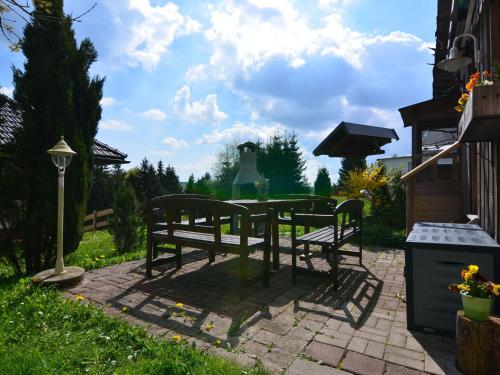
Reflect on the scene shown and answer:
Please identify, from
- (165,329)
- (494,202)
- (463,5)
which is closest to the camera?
(165,329)

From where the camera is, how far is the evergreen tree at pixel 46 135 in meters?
4.39

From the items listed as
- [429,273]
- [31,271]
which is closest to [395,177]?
[429,273]

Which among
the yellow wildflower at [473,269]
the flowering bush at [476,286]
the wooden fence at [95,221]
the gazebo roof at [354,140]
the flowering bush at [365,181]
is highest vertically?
the gazebo roof at [354,140]

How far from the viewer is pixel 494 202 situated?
2.77 m

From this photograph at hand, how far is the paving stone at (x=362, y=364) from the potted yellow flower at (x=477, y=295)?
615 mm

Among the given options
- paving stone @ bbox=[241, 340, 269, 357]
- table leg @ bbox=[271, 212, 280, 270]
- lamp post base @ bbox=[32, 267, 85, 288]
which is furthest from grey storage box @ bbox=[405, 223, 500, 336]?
lamp post base @ bbox=[32, 267, 85, 288]

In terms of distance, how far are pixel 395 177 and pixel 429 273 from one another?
6975mm

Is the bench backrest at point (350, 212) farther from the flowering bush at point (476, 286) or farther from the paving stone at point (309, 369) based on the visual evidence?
the paving stone at point (309, 369)

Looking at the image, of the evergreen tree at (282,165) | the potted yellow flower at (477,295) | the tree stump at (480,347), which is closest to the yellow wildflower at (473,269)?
the potted yellow flower at (477,295)

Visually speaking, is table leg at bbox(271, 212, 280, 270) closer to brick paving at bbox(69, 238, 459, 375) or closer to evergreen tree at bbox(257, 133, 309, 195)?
brick paving at bbox(69, 238, 459, 375)

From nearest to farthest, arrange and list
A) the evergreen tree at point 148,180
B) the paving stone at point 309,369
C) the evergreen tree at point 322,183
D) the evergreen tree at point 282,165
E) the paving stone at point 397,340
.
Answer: the paving stone at point 309,369, the paving stone at point 397,340, the evergreen tree at point 148,180, the evergreen tree at point 322,183, the evergreen tree at point 282,165

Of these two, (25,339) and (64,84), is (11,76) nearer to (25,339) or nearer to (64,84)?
(64,84)

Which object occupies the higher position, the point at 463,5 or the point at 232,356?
the point at 463,5

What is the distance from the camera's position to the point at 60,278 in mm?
3334
